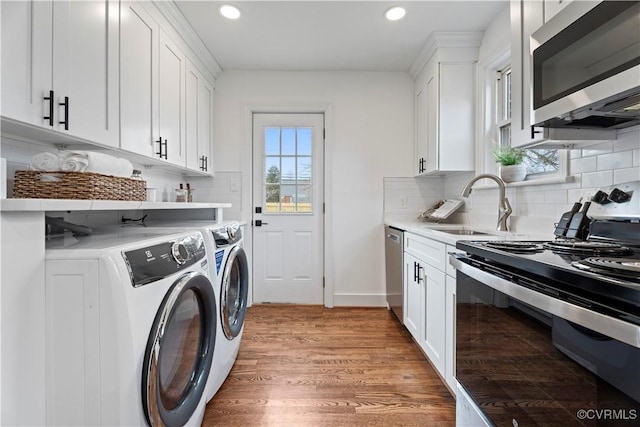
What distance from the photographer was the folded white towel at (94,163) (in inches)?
45.3

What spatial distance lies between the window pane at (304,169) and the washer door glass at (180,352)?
6.91 feet

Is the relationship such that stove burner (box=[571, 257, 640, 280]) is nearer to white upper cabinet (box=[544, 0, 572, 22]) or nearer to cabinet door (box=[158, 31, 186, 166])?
white upper cabinet (box=[544, 0, 572, 22])

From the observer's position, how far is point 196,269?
1.27 meters

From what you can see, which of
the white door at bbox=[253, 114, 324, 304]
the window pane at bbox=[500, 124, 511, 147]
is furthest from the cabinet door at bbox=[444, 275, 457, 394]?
the white door at bbox=[253, 114, 324, 304]

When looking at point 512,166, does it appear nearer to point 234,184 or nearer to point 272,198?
point 272,198

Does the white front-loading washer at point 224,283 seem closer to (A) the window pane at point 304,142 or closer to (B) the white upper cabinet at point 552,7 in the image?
(A) the window pane at point 304,142

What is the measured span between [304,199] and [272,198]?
1.15ft

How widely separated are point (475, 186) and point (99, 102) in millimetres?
2611

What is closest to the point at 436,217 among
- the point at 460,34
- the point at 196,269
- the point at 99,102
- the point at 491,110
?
the point at 491,110

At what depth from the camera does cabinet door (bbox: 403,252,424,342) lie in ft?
6.82

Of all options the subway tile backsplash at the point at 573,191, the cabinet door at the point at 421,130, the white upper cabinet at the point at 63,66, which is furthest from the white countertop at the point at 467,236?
the white upper cabinet at the point at 63,66

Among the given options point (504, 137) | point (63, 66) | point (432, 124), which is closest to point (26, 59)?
point (63, 66)

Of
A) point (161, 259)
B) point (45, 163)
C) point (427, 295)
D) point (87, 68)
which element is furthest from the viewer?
point (427, 295)

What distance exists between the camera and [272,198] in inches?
131
